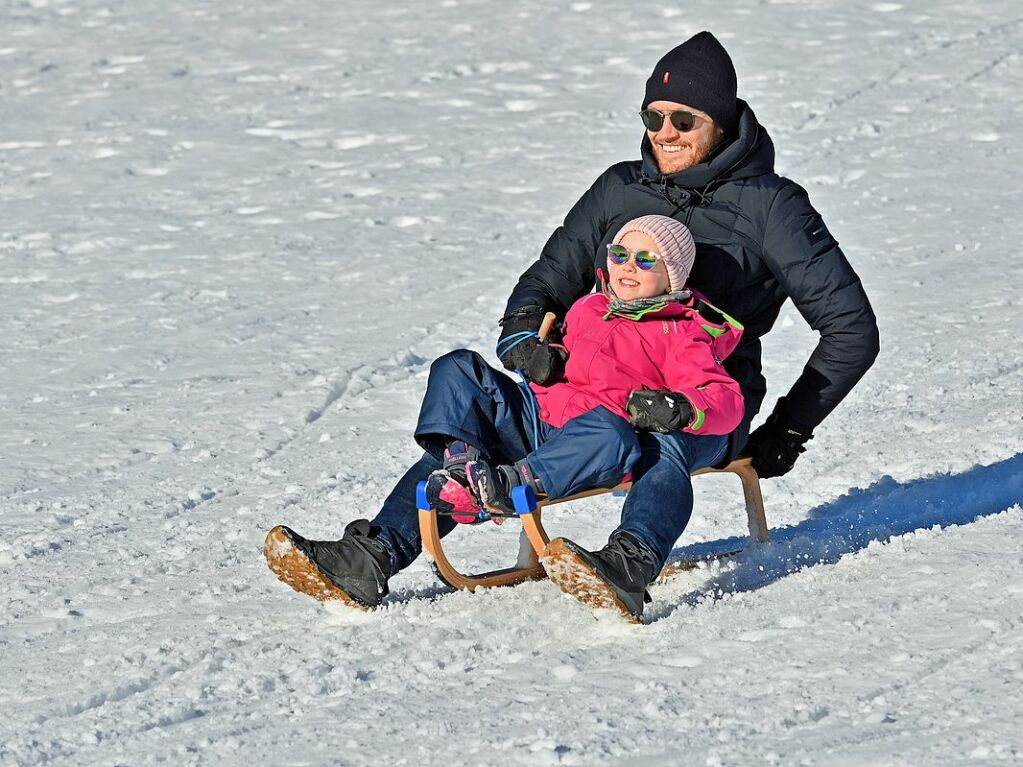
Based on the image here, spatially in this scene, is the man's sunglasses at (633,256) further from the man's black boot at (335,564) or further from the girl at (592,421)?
the man's black boot at (335,564)

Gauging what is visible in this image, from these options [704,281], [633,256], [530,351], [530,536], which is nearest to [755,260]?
[704,281]

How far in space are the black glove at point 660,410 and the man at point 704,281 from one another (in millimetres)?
107

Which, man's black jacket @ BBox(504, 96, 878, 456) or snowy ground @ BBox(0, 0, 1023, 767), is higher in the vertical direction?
man's black jacket @ BBox(504, 96, 878, 456)

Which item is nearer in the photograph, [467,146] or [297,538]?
[297,538]

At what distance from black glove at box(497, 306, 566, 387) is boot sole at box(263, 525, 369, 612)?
2.29 ft

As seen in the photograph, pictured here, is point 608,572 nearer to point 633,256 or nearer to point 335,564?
point 335,564

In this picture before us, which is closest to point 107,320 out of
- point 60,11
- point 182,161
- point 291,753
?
point 182,161

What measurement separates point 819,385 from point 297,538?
1.44 metres

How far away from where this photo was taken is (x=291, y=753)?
2.92m

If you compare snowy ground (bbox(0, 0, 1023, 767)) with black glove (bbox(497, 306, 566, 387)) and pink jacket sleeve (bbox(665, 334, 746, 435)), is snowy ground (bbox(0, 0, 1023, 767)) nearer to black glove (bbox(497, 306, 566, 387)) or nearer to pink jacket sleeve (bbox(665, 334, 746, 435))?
pink jacket sleeve (bbox(665, 334, 746, 435))

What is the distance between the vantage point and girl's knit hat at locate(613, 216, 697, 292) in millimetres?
3725

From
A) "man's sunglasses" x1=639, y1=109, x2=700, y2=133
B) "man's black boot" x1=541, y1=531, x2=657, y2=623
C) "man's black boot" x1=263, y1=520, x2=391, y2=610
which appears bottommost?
"man's black boot" x1=263, y1=520, x2=391, y2=610

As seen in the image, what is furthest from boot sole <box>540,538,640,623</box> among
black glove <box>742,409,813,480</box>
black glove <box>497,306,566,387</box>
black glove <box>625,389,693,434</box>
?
black glove <box>742,409,813,480</box>

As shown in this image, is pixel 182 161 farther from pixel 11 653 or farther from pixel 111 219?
pixel 11 653
